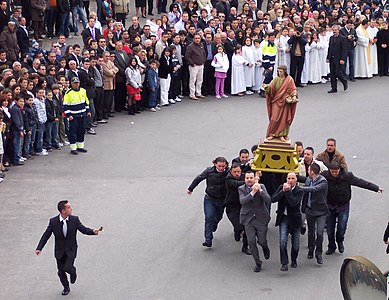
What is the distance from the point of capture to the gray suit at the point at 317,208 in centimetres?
1418

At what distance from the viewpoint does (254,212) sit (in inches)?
555

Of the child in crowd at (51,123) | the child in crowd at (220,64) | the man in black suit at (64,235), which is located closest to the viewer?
the man in black suit at (64,235)

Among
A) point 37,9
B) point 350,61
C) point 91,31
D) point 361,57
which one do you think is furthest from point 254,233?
point 361,57

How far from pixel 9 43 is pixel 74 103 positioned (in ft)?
11.9

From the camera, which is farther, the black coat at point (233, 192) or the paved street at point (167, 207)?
the black coat at point (233, 192)

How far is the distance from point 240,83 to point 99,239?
10.1 meters

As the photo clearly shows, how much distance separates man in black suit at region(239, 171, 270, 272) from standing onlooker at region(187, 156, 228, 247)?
718 mm

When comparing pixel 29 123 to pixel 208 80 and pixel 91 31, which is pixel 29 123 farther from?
pixel 208 80

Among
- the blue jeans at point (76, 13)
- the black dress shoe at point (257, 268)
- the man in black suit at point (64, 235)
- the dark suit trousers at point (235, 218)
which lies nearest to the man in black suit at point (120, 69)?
the blue jeans at point (76, 13)

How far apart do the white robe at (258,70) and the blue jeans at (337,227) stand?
1046 cm

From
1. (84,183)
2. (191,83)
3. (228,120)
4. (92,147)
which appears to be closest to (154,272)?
(84,183)

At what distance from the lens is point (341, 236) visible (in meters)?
14.8

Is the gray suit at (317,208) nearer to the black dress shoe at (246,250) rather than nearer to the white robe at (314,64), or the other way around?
the black dress shoe at (246,250)

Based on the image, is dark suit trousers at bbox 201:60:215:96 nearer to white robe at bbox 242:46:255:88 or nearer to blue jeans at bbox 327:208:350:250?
white robe at bbox 242:46:255:88
